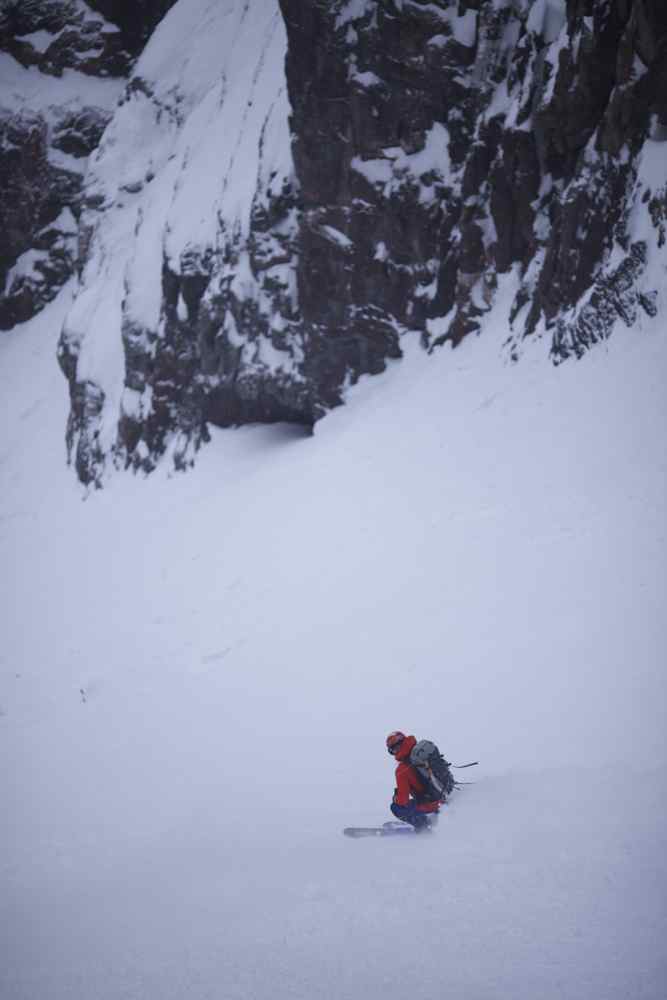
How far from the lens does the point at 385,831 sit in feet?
20.6

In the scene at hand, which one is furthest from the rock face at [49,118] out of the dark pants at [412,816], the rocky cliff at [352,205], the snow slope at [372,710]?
the dark pants at [412,816]

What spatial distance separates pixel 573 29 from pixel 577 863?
14.7m

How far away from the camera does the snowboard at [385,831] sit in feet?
20.4

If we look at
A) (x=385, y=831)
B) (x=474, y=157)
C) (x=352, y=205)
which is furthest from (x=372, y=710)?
(x=352, y=205)

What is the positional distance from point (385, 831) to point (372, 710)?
2808 millimetres

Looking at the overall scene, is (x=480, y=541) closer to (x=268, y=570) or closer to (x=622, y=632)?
(x=622, y=632)

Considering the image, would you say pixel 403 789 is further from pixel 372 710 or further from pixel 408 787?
pixel 372 710

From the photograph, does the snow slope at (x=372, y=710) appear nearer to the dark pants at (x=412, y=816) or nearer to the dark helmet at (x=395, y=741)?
the dark pants at (x=412, y=816)

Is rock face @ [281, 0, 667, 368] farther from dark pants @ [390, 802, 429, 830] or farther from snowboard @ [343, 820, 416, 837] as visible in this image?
snowboard @ [343, 820, 416, 837]

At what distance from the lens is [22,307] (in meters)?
40.0

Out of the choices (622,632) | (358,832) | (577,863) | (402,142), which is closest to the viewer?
(577,863)

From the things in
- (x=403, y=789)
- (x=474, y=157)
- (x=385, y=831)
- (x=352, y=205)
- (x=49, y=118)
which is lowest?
(x=385, y=831)

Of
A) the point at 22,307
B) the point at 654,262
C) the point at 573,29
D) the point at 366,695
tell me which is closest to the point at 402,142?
the point at 573,29

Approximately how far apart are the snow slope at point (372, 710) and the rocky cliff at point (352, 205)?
1.55 m
